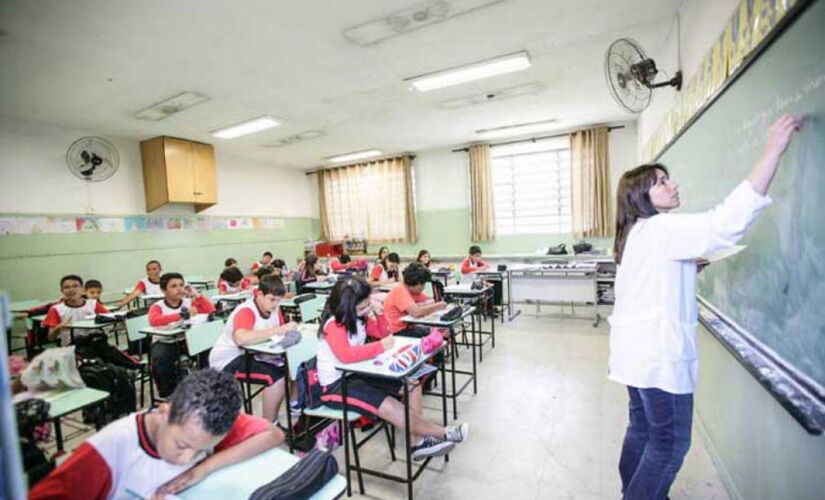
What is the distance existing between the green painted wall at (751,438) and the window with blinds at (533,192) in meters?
4.87

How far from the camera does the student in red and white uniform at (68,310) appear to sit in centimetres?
372

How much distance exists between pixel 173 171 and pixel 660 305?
22.2 ft

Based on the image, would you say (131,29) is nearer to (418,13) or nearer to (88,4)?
(88,4)

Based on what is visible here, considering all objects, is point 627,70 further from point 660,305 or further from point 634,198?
point 660,305

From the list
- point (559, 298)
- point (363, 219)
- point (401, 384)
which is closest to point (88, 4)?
point (401, 384)

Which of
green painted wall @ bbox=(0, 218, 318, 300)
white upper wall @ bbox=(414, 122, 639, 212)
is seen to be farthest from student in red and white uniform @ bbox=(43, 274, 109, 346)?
white upper wall @ bbox=(414, 122, 639, 212)

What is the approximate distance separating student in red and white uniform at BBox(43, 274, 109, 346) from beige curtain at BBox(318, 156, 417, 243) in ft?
17.4

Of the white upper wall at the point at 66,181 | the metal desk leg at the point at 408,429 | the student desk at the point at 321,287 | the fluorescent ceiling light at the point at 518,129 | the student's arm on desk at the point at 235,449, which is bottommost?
the metal desk leg at the point at 408,429

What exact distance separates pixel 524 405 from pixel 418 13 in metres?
3.18

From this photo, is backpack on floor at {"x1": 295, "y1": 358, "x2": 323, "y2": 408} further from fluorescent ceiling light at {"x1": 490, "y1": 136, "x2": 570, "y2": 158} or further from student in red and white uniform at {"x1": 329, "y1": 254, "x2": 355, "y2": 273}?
fluorescent ceiling light at {"x1": 490, "y1": 136, "x2": 570, "y2": 158}

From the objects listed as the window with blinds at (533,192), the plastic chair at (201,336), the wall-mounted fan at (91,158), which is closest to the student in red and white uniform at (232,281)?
the plastic chair at (201,336)

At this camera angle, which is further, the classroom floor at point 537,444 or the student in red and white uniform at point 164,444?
the classroom floor at point 537,444

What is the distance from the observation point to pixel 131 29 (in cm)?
293

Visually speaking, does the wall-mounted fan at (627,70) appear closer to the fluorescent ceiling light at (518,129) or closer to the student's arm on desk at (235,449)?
the student's arm on desk at (235,449)
